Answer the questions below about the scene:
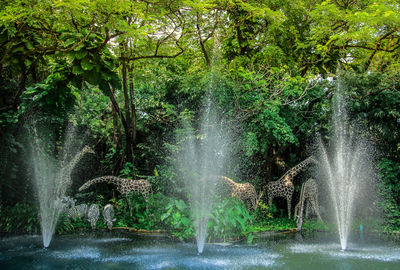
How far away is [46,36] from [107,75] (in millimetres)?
3005

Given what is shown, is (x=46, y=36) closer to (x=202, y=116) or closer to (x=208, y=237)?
(x=202, y=116)

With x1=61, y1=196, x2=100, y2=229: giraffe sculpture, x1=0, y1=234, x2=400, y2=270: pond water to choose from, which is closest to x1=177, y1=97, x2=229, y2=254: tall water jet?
x1=0, y1=234, x2=400, y2=270: pond water

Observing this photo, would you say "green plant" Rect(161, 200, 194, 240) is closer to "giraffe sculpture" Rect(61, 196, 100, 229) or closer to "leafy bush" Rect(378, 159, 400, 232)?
"giraffe sculpture" Rect(61, 196, 100, 229)

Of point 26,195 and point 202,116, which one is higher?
point 202,116

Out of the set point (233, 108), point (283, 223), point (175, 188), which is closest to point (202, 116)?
point (233, 108)

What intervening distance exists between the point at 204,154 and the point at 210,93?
1672mm

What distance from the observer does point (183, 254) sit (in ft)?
18.5

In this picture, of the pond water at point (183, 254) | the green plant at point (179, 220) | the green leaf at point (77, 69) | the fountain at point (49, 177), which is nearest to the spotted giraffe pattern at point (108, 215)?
the pond water at point (183, 254)

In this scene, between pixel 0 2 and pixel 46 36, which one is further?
pixel 46 36

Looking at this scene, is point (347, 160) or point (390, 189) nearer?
point (390, 189)

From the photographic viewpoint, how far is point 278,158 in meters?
10.4

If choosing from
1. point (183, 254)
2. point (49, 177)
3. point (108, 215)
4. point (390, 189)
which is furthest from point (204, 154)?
point (390, 189)

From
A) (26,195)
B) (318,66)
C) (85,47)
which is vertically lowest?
(26,195)

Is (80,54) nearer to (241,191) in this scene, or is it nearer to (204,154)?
(204,154)
